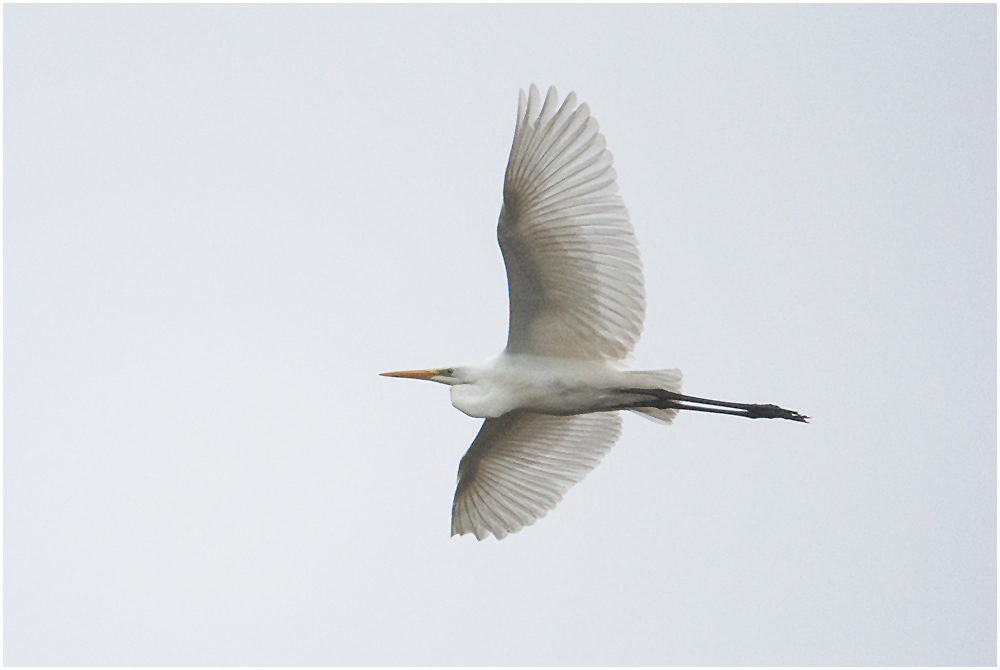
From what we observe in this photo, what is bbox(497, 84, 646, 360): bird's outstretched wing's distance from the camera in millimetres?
6398

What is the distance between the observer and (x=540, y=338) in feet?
23.5

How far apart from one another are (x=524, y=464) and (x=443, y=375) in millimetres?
1128

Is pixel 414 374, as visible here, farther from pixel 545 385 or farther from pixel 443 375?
pixel 545 385

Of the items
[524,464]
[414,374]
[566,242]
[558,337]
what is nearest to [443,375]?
[414,374]

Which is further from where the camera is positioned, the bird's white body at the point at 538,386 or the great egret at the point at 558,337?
the bird's white body at the point at 538,386

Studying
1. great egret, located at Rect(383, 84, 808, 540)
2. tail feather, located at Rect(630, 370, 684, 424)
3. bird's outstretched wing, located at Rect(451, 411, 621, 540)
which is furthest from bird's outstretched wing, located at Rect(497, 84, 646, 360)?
bird's outstretched wing, located at Rect(451, 411, 621, 540)

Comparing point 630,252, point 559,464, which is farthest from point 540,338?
point 559,464

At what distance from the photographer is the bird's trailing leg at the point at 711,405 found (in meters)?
7.05

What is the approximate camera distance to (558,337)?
714cm

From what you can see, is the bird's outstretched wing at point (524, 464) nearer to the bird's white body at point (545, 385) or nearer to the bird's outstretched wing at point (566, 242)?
the bird's white body at point (545, 385)

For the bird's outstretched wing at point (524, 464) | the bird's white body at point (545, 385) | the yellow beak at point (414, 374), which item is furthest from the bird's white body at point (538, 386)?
the bird's outstretched wing at point (524, 464)

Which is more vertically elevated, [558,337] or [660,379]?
[558,337]

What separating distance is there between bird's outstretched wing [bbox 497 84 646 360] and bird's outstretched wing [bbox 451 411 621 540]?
110 centimetres

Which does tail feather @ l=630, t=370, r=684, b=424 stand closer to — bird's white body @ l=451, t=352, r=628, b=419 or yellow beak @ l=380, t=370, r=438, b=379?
bird's white body @ l=451, t=352, r=628, b=419
